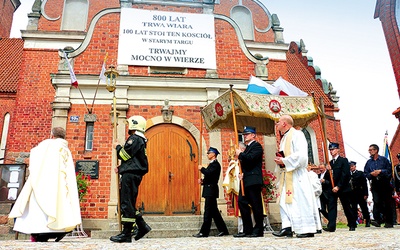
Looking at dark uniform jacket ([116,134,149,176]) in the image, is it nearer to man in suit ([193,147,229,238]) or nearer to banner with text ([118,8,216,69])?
man in suit ([193,147,229,238])

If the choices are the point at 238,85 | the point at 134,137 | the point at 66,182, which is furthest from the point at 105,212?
the point at 238,85

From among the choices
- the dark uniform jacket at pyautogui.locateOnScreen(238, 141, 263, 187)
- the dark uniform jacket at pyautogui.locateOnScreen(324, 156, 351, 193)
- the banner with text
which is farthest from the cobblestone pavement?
the banner with text

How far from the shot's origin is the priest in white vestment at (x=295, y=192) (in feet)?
16.0

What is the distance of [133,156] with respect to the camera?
17.1 feet

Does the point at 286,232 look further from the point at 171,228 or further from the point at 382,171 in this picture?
the point at 382,171

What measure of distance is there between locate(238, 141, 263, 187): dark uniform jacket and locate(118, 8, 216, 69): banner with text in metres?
5.86

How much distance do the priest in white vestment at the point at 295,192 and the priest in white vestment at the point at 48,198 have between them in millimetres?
3310

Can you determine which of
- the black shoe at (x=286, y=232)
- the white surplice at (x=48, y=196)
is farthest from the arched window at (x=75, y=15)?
the black shoe at (x=286, y=232)

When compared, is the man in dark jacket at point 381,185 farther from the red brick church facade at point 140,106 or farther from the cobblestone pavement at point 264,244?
the cobblestone pavement at point 264,244

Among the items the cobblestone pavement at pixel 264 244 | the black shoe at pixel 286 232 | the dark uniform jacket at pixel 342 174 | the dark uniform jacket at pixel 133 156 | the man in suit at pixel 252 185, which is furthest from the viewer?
the dark uniform jacket at pixel 342 174

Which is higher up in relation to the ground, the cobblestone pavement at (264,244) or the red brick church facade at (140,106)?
the red brick church facade at (140,106)

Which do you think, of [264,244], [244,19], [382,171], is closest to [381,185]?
[382,171]

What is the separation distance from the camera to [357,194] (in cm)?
950

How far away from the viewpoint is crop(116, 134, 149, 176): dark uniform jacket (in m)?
5.16
